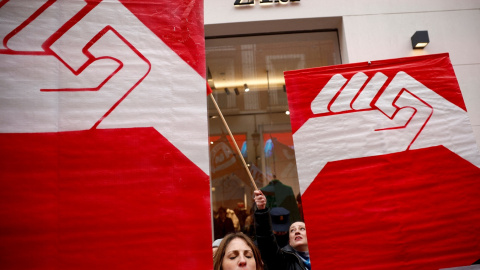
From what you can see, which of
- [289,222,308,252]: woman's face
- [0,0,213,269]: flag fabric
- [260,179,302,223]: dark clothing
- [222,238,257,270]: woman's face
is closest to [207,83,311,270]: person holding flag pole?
→ [289,222,308,252]: woman's face

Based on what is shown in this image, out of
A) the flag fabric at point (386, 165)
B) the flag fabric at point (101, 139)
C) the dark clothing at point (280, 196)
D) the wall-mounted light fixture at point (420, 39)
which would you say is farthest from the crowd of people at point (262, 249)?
the wall-mounted light fixture at point (420, 39)

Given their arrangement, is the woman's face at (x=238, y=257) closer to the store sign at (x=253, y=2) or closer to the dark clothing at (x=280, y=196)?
the dark clothing at (x=280, y=196)

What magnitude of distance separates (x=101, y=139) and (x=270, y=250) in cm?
139

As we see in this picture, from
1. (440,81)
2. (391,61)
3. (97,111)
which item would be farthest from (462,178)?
(97,111)

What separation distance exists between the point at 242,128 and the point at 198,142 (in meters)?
2.98

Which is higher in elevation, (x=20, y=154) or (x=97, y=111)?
(x=97, y=111)

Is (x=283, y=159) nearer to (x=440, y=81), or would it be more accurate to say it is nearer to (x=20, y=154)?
(x=440, y=81)

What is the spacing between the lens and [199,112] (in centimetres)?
159

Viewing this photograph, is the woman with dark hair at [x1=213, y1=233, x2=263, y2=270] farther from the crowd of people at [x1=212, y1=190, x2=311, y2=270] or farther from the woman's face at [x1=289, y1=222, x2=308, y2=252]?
the woman's face at [x1=289, y1=222, x2=308, y2=252]

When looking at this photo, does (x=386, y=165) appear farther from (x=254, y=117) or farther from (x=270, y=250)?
(x=254, y=117)

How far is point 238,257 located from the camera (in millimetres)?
2010

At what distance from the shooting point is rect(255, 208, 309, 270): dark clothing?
2350 millimetres

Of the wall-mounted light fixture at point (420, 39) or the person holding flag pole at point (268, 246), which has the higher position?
the wall-mounted light fixture at point (420, 39)

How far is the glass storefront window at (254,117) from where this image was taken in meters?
4.27
